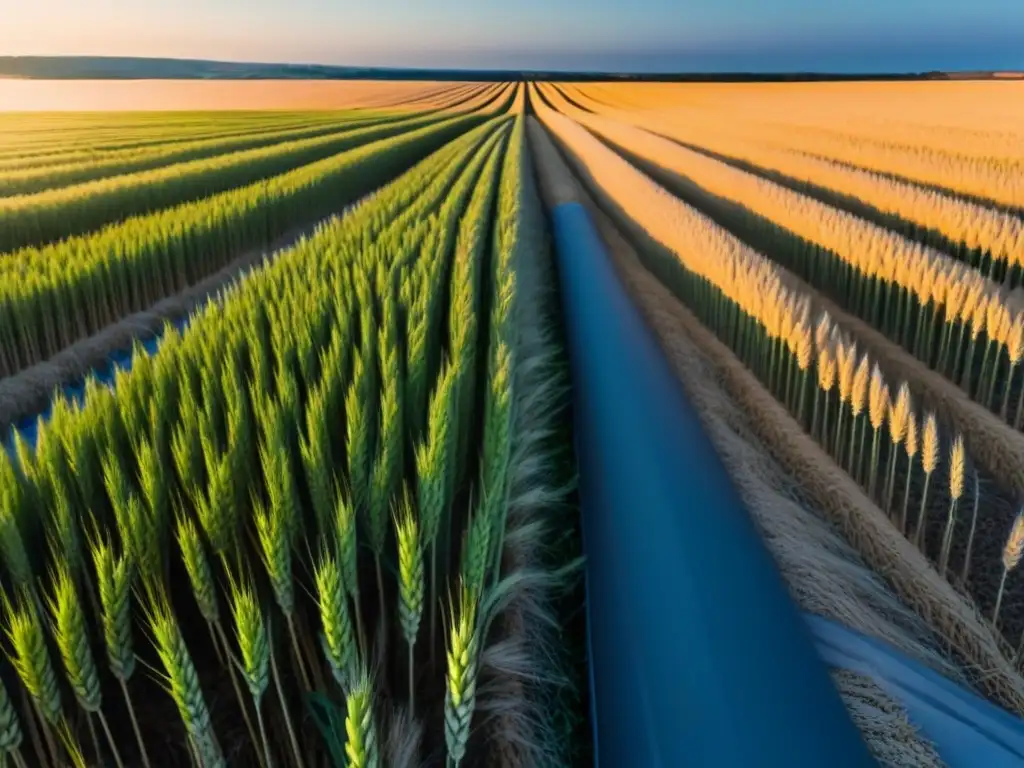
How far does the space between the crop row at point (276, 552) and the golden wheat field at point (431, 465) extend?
10mm

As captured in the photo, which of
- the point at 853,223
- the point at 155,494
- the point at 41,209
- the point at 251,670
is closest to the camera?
the point at 251,670

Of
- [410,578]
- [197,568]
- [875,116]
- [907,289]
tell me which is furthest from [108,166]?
[875,116]

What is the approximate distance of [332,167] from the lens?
11766 millimetres

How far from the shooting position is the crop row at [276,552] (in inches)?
50.1

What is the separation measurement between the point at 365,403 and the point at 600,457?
2.76ft

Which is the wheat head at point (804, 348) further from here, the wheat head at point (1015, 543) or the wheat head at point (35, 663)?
the wheat head at point (35, 663)

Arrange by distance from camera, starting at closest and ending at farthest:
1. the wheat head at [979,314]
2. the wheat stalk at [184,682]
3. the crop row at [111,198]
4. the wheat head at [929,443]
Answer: the wheat stalk at [184,682] → the wheat head at [929,443] → the wheat head at [979,314] → the crop row at [111,198]

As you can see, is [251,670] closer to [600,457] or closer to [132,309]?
[600,457]

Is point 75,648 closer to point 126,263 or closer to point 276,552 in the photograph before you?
point 276,552

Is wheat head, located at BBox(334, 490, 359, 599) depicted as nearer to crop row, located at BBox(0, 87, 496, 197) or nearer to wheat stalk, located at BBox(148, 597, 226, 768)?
wheat stalk, located at BBox(148, 597, 226, 768)

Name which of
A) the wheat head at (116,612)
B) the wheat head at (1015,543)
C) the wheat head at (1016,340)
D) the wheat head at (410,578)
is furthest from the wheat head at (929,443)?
the wheat head at (116,612)

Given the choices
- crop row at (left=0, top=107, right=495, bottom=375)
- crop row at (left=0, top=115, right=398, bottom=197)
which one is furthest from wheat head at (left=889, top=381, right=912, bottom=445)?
crop row at (left=0, top=115, right=398, bottom=197)

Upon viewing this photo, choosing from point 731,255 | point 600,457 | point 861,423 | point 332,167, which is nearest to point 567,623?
point 600,457

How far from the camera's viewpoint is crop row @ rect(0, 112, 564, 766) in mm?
1272
